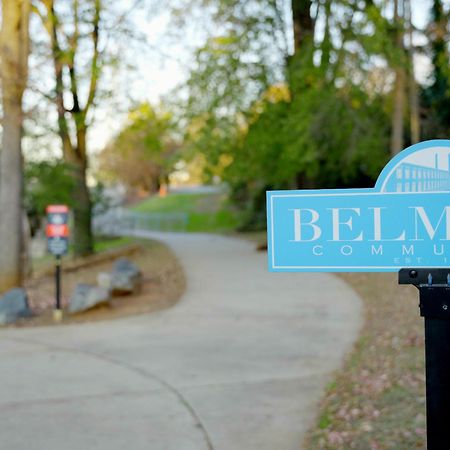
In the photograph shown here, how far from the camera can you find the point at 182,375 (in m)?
7.10

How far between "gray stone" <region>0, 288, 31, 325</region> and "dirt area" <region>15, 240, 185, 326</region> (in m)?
0.16

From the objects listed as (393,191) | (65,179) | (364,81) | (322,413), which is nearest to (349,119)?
(364,81)

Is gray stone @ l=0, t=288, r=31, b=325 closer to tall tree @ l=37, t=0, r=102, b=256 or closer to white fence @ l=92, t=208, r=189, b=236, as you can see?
tall tree @ l=37, t=0, r=102, b=256

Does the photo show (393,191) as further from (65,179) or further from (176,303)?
(65,179)

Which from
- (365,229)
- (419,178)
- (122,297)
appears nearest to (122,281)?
(122,297)

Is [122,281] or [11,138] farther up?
[11,138]

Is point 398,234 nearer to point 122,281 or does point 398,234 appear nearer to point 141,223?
point 122,281

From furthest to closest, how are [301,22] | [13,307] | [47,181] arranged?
1. [301,22]
2. [47,181]
3. [13,307]

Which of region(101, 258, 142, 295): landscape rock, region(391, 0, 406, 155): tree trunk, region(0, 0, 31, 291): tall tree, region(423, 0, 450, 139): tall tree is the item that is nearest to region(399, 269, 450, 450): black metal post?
region(101, 258, 142, 295): landscape rock

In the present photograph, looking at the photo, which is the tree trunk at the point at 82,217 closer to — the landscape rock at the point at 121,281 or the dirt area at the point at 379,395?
the landscape rock at the point at 121,281

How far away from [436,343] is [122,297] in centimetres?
997

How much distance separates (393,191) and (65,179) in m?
16.9

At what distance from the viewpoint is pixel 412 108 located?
57.6ft

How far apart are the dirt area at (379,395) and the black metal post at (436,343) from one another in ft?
5.55
